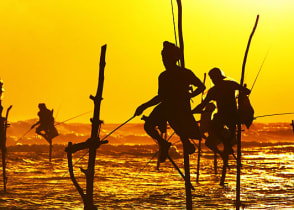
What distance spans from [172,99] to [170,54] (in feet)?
2.32

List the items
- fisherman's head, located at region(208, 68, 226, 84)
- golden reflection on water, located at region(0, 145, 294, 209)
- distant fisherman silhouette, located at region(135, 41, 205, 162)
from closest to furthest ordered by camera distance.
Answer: distant fisherman silhouette, located at region(135, 41, 205, 162) < fisherman's head, located at region(208, 68, 226, 84) < golden reflection on water, located at region(0, 145, 294, 209)

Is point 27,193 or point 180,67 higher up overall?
point 180,67

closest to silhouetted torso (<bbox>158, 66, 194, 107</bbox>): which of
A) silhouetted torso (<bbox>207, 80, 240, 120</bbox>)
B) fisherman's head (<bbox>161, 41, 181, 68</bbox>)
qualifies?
fisherman's head (<bbox>161, 41, 181, 68</bbox>)

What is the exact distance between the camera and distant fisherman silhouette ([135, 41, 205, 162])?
10.0m

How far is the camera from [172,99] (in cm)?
1005

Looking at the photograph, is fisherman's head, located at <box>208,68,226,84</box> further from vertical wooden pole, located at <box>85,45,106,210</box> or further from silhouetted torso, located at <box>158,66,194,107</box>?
silhouetted torso, located at <box>158,66,194,107</box>

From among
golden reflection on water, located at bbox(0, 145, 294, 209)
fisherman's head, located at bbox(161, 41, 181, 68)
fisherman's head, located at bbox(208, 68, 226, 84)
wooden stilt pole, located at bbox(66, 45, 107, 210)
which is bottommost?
golden reflection on water, located at bbox(0, 145, 294, 209)

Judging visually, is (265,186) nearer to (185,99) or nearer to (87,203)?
(87,203)

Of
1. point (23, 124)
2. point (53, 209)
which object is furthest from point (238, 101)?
point (23, 124)

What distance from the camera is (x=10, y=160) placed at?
35.2 m

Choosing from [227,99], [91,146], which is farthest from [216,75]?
[91,146]

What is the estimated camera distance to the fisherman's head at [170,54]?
33.0 feet

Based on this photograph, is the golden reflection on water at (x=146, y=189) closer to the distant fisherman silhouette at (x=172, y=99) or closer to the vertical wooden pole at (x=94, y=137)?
the vertical wooden pole at (x=94, y=137)

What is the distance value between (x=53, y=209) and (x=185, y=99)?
7.35m
